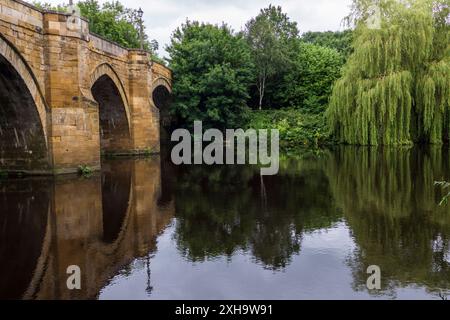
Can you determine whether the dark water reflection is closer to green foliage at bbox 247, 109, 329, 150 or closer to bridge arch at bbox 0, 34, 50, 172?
bridge arch at bbox 0, 34, 50, 172

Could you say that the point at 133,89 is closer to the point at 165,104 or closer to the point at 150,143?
the point at 150,143

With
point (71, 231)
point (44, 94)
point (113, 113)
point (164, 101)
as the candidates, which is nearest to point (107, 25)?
point (164, 101)

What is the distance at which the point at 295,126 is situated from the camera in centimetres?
3189

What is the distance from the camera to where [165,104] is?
101 feet

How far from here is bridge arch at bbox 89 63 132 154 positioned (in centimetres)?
2050

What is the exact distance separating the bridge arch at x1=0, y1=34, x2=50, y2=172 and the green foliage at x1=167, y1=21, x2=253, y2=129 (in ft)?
48.6

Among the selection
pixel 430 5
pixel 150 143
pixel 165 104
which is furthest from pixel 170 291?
pixel 165 104

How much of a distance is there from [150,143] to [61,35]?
10.2 metres

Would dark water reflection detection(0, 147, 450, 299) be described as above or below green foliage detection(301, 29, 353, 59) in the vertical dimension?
below

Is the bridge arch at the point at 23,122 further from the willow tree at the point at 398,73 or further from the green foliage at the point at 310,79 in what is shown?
the green foliage at the point at 310,79

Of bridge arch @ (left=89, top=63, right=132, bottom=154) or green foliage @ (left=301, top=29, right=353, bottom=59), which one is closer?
bridge arch @ (left=89, top=63, right=132, bottom=154)

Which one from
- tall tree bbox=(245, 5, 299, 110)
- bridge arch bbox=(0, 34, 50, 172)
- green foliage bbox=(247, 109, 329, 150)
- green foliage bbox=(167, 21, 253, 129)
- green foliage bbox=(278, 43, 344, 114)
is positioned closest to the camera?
bridge arch bbox=(0, 34, 50, 172)

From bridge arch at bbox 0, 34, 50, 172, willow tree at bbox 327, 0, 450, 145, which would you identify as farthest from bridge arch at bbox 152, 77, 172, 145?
bridge arch at bbox 0, 34, 50, 172

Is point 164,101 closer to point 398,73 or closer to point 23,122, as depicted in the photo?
point 398,73
